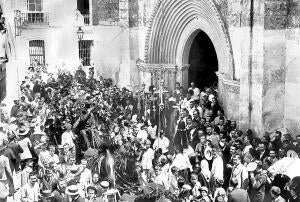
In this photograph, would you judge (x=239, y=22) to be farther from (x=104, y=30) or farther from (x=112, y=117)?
(x=104, y=30)

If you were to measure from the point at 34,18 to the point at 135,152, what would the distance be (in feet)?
55.5

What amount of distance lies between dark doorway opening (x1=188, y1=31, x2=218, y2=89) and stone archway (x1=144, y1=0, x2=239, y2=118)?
0.48m

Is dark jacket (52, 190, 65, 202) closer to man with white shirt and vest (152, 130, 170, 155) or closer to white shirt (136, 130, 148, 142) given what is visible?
man with white shirt and vest (152, 130, 170, 155)

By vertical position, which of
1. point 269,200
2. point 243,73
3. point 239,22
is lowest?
point 269,200

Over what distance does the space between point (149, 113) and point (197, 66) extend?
3844 mm

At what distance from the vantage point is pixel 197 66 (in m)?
23.5

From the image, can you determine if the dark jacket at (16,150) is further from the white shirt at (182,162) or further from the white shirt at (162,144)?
the white shirt at (182,162)

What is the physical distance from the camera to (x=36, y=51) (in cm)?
3038

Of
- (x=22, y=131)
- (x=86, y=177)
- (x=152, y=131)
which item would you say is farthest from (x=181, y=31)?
(x=86, y=177)

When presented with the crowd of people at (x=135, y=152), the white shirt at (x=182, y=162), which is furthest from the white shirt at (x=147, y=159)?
the white shirt at (x=182, y=162)

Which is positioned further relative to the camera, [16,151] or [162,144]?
[162,144]

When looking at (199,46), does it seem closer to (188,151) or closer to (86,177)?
(188,151)

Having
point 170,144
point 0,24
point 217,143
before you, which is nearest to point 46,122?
point 170,144

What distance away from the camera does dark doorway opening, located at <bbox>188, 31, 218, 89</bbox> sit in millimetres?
23109
